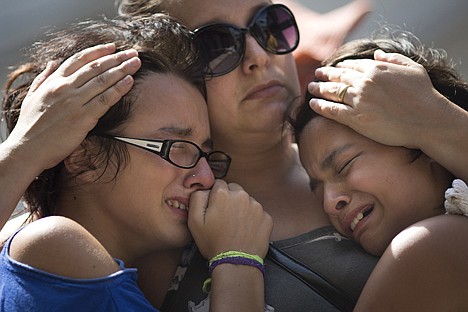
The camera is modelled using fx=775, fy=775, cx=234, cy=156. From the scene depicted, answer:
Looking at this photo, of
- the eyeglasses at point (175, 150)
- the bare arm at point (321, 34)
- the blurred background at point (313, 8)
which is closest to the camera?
the eyeglasses at point (175, 150)

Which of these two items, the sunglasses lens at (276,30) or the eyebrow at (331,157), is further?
the sunglasses lens at (276,30)

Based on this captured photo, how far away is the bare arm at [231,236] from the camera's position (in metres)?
2.10

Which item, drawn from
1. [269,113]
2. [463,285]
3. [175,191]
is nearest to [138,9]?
[269,113]

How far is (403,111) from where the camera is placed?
89.0 inches

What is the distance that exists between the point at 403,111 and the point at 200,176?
0.63m

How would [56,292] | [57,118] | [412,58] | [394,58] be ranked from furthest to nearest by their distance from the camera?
[412,58], [394,58], [57,118], [56,292]

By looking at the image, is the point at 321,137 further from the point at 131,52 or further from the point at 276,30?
the point at 131,52

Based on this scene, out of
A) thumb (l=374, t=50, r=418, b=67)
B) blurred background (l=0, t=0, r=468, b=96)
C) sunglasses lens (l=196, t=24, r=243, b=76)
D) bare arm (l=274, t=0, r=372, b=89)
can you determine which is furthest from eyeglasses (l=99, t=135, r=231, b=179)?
blurred background (l=0, t=0, r=468, b=96)

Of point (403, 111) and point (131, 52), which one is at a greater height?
point (131, 52)

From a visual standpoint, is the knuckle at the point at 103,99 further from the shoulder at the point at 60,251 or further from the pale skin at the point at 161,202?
the shoulder at the point at 60,251

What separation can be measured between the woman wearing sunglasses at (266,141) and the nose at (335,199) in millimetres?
107

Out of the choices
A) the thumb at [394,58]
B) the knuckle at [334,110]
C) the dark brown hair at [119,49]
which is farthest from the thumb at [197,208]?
the thumb at [394,58]

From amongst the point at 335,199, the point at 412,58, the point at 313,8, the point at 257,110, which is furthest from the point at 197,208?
the point at 313,8

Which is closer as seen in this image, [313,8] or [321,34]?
[321,34]
